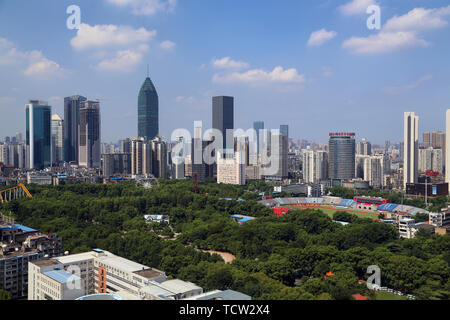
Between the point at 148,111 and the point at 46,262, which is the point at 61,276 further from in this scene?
the point at 148,111

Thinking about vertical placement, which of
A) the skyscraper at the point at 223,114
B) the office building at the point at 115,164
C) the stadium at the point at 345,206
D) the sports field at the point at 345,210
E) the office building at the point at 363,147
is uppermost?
the skyscraper at the point at 223,114

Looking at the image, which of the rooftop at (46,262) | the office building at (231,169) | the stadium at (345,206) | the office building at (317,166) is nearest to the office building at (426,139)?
the office building at (317,166)

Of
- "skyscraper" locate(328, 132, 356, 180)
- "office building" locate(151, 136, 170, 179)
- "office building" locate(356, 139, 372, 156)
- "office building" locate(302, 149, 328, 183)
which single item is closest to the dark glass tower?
"office building" locate(151, 136, 170, 179)

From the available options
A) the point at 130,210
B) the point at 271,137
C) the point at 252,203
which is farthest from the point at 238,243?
the point at 271,137

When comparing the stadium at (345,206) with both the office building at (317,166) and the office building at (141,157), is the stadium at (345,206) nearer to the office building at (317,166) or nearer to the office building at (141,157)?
the office building at (317,166)

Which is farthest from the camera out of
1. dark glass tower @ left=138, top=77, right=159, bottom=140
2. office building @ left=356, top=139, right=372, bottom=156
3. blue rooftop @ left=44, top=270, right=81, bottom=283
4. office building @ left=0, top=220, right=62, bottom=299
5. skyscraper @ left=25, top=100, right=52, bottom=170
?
dark glass tower @ left=138, top=77, right=159, bottom=140

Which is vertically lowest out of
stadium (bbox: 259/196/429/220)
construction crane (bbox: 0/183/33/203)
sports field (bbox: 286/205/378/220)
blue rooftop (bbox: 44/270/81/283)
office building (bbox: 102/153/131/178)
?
sports field (bbox: 286/205/378/220)

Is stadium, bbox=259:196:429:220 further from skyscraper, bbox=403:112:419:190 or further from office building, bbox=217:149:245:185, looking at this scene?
office building, bbox=217:149:245:185
